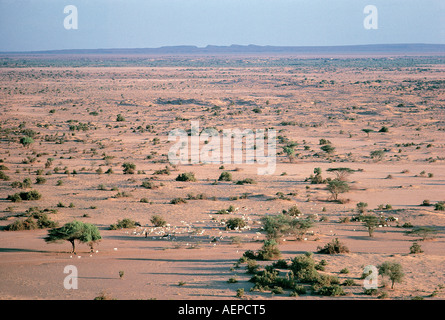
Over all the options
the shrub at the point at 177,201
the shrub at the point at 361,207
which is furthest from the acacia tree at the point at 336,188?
the shrub at the point at 177,201

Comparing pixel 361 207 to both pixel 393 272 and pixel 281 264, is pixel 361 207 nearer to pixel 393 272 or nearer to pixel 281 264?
pixel 281 264

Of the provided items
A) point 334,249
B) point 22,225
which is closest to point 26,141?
point 22,225

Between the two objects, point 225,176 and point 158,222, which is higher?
point 225,176

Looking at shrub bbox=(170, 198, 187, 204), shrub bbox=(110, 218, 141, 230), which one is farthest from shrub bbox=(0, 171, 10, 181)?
shrub bbox=(110, 218, 141, 230)

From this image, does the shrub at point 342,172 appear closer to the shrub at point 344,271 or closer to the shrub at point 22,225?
the shrub at point 344,271

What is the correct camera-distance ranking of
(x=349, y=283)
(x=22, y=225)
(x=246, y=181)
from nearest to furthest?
1. (x=349, y=283)
2. (x=22, y=225)
3. (x=246, y=181)

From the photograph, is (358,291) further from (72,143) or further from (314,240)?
(72,143)

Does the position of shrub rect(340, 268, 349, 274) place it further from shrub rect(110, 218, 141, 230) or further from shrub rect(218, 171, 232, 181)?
shrub rect(218, 171, 232, 181)

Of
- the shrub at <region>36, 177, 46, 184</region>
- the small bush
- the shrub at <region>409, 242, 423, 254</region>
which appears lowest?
the shrub at <region>409, 242, 423, 254</region>
